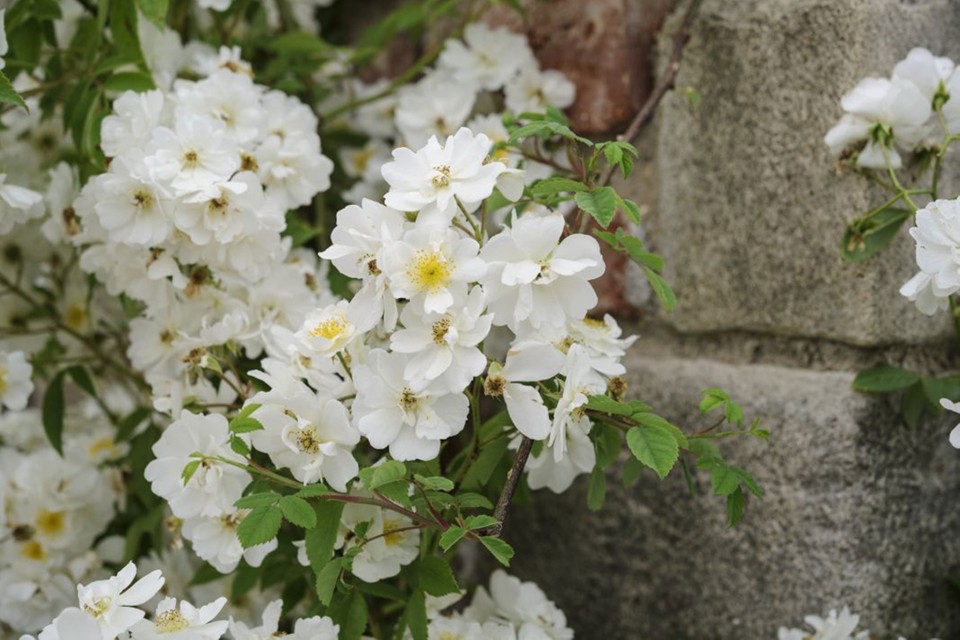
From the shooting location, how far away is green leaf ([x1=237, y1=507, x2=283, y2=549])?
80 centimetres

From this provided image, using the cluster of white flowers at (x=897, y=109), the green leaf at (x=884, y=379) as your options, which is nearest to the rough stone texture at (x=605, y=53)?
the cluster of white flowers at (x=897, y=109)

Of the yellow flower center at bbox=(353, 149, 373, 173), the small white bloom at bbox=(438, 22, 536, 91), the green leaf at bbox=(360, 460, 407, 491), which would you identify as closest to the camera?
the green leaf at bbox=(360, 460, 407, 491)

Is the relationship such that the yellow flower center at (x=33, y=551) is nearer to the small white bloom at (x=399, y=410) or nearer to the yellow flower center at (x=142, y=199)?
the yellow flower center at (x=142, y=199)

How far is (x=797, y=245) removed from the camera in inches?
43.7

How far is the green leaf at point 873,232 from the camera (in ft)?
3.33

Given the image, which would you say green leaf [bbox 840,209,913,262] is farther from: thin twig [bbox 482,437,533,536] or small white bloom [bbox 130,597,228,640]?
small white bloom [bbox 130,597,228,640]

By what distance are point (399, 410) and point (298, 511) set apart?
0.36 feet

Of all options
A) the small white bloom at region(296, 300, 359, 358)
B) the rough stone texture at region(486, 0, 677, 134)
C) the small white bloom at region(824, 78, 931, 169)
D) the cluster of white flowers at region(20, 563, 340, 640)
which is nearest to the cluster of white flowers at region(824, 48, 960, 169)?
the small white bloom at region(824, 78, 931, 169)

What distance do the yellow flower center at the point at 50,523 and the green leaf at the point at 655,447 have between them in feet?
2.44

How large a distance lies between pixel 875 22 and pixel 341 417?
2.13ft

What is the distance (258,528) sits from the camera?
0.80m

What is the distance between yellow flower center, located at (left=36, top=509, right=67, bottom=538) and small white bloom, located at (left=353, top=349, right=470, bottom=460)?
23.5 inches

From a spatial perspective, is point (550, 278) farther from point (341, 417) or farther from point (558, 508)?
point (558, 508)

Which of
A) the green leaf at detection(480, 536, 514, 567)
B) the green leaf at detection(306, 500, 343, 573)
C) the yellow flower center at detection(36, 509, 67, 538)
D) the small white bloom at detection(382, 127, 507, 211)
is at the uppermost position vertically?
the small white bloom at detection(382, 127, 507, 211)
